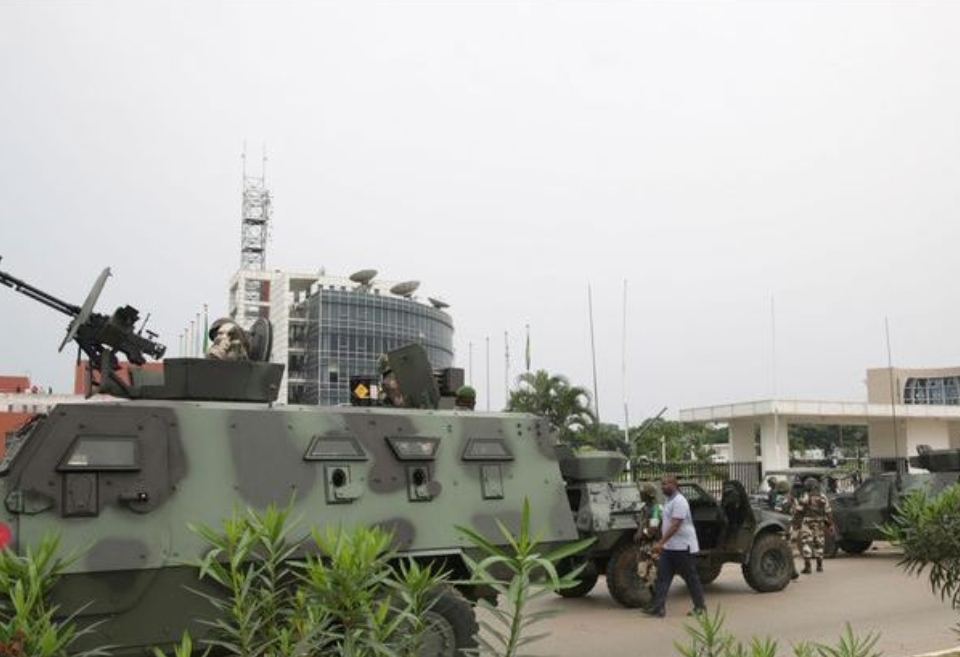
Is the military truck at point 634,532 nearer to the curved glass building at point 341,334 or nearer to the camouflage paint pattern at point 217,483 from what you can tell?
the camouflage paint pattern at point 217,483

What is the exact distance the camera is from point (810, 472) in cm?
1877

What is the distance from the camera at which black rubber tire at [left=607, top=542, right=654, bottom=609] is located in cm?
1079

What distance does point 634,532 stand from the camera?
36.1 ft

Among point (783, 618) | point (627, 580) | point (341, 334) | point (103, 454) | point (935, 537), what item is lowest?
point (783, 618)

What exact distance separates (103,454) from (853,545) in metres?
14.5

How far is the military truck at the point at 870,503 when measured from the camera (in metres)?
16.3

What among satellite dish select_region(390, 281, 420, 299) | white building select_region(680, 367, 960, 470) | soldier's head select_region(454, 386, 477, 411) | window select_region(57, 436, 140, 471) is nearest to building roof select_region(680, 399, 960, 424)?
white building select_region(680, 367, 960, 470)

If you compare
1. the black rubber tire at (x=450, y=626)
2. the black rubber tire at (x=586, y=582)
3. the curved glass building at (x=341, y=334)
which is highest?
the curved glass building at (x=341, y=334)

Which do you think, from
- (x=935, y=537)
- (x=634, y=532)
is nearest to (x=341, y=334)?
(x=634, y=532)

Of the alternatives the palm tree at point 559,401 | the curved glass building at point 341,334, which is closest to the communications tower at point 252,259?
the curved glass building at point 341,334

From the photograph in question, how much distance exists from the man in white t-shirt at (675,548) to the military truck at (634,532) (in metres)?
0.70

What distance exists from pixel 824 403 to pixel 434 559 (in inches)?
1253

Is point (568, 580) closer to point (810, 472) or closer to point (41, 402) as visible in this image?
point (810, 472)

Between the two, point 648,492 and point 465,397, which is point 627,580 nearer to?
point 648,492
